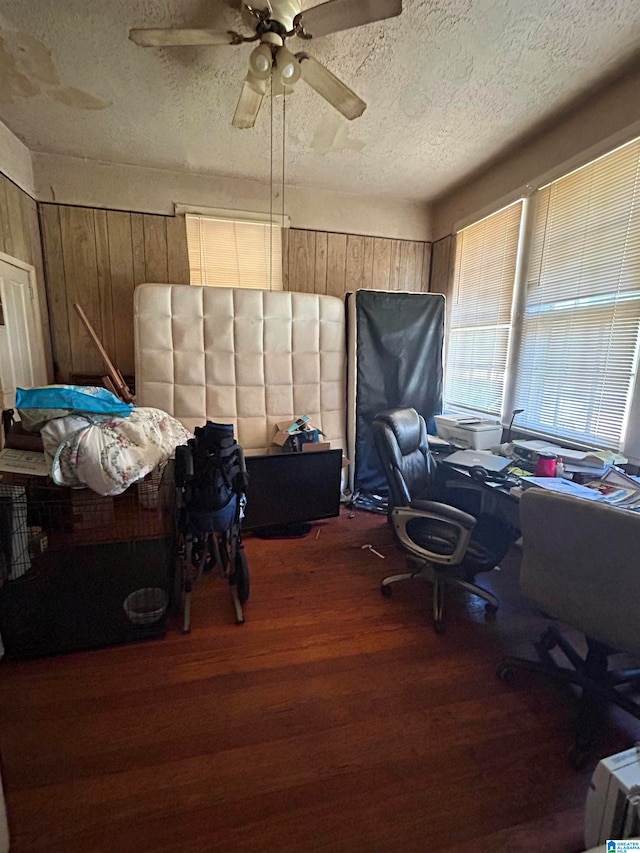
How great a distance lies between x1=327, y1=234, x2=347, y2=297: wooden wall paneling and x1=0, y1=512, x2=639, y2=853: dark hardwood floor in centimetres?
309

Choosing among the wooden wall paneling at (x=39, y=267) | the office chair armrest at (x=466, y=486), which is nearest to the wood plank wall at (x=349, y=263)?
the wooden wall paneling at (x=39, y=267)

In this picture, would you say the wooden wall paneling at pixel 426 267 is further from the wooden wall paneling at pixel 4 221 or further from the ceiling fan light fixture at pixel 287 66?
the wooden wall paneling at pixel 4 221

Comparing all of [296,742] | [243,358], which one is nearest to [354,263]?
[243,358]

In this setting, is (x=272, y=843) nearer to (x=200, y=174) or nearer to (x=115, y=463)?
(x=115, y=463)

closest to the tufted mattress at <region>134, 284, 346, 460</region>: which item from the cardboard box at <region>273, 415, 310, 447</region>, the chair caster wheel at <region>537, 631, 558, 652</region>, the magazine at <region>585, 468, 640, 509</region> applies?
the cardboard box at <region>273, 415, 310, 447</region>

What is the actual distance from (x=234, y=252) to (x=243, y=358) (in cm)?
121

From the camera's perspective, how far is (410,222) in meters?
3.97

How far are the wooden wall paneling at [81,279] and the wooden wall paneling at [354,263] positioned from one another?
7.65 feet

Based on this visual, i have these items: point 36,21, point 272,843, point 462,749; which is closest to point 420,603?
point 462,749

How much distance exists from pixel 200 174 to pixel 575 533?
3873 mm

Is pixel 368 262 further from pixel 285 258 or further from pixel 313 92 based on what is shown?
pixel 313 92

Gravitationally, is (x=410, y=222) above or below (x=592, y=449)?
above

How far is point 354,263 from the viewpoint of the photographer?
3.92 m

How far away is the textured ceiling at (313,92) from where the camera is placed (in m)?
1.78
